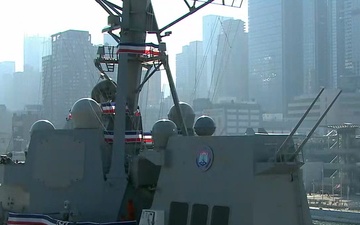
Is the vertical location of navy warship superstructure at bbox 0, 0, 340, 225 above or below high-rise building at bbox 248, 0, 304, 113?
below

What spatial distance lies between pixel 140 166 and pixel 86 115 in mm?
1872

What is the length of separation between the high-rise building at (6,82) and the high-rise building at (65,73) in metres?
19.7

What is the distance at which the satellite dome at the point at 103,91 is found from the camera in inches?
639

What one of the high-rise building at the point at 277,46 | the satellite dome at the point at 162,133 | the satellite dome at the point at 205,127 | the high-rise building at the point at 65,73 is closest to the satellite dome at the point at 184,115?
the satellite dome at the point at 205,127

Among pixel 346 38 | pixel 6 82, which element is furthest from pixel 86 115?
pixel 346 38

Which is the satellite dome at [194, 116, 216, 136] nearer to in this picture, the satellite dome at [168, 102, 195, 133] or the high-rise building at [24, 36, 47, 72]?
the satellite dome at [168, 102, 195, 133]

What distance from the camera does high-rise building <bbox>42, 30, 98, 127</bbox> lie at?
38125 millimetres

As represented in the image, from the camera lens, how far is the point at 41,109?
47.6 metres

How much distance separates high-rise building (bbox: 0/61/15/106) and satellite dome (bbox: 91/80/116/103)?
5125 cm

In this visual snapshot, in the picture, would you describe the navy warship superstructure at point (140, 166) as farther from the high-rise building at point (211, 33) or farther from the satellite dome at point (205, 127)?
the high-rise building at point (211, 33)

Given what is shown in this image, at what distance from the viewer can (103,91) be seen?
16.3 m

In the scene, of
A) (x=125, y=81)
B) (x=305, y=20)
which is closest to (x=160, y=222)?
(x=125, y=81)

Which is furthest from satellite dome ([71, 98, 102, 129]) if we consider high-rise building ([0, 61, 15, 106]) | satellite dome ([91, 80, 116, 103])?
high-rise building ([0, 61, 15, 106])

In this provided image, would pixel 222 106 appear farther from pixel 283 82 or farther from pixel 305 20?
pixel 305 20
